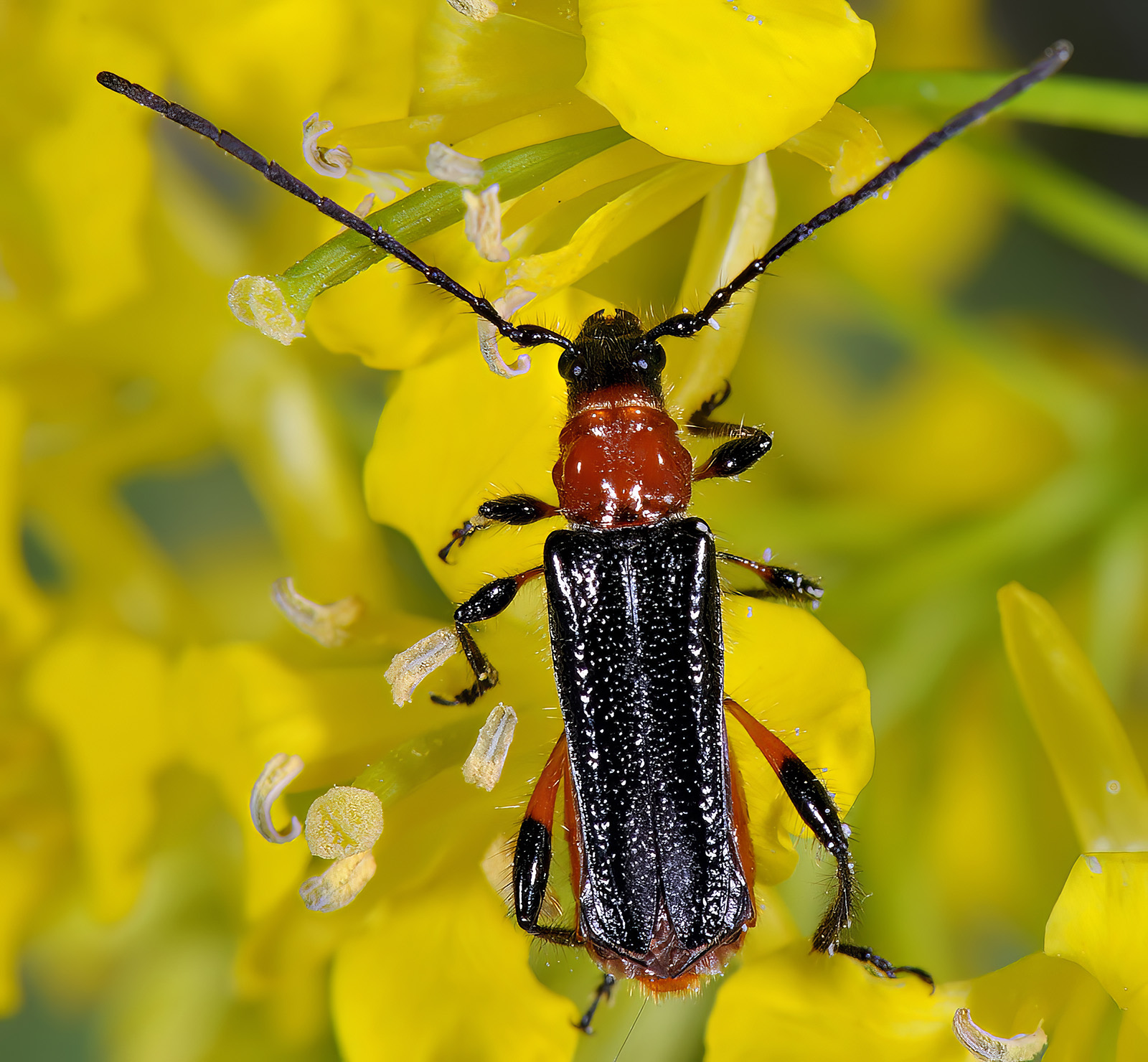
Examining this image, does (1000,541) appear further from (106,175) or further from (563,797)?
(106,175)

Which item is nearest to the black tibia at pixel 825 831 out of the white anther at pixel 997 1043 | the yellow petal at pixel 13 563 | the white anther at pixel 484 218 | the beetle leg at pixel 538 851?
the white anther at pixel 997 1043

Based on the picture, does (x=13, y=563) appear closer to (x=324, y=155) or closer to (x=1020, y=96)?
(x=324, y=155)

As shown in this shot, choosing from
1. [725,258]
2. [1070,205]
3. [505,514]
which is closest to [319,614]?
[505,514]

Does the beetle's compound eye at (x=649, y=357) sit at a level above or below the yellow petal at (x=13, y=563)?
above

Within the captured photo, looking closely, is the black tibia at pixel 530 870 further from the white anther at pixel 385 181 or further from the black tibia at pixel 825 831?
the white anther at pixel 385 181

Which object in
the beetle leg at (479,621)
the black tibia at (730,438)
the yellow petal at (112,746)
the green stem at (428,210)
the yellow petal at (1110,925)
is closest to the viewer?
the yellow petal at (1110,925)

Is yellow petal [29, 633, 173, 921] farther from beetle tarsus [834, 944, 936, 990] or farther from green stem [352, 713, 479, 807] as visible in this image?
beetle tarsus [834, 944, 936, 990]
